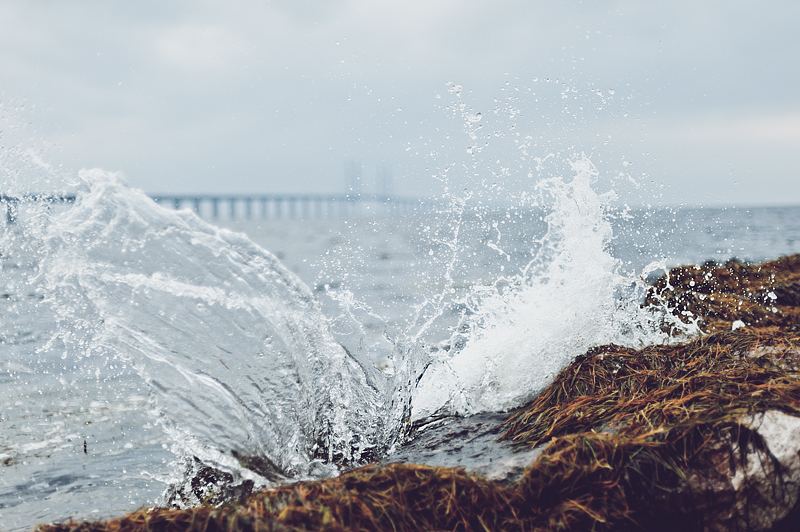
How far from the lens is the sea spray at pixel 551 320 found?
314 cm

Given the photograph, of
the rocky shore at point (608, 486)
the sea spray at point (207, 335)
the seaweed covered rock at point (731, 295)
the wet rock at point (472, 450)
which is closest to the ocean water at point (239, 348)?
the sea spray at point (207, 335)

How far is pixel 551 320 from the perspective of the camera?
3369mm

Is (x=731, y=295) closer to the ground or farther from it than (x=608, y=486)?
farther from it

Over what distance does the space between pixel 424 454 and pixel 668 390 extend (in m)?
1.08

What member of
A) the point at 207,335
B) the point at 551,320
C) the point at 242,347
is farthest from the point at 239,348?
the point at 551,320

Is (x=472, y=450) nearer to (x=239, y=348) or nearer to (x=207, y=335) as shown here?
(x=239, y=348)

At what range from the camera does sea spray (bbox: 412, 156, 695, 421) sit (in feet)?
10.3

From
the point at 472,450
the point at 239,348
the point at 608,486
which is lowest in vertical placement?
the point at 472,450

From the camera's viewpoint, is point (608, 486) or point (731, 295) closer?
point (608, 486)

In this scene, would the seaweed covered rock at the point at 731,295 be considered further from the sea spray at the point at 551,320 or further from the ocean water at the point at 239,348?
the ocean water at the point at 239,348

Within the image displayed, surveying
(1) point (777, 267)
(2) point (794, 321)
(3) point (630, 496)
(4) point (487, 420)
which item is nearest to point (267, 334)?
(4) point (487, 420)

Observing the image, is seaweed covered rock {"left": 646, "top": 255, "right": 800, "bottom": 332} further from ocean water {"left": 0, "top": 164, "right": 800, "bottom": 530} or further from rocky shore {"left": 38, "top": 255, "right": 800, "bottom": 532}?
rocky shore {"left": 38, "top": 255, "right": 800, "bottom": 532}

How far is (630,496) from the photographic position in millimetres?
1690

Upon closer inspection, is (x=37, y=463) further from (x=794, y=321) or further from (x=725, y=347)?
(x=794, y=321)
